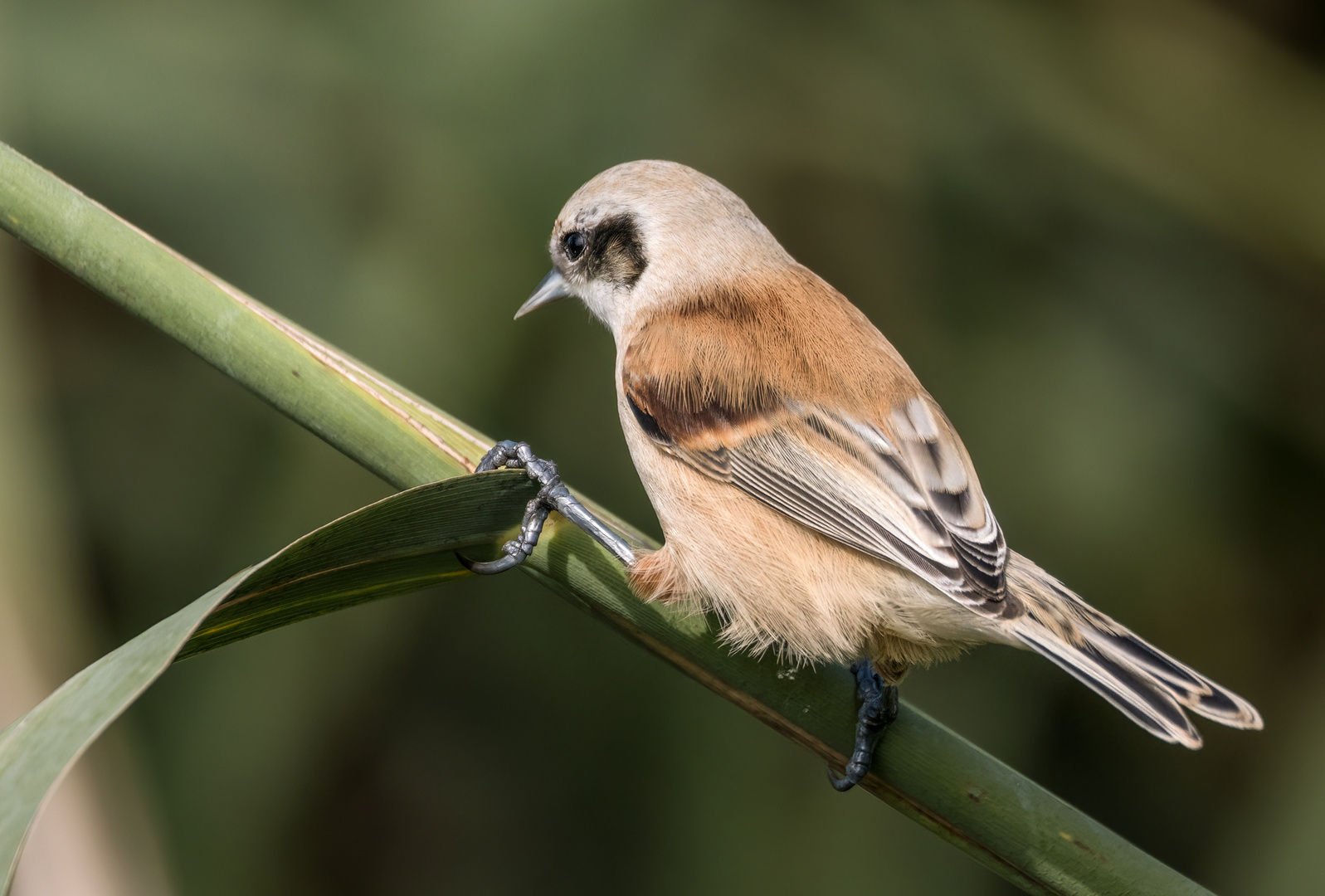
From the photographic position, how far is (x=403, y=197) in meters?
2.80

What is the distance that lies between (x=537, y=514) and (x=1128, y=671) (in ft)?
2.96

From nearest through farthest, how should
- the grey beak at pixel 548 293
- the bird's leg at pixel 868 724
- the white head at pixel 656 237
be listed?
the bird's leg at pixel 868 724, the white head at pixel 656 237, the grey beak at pixel 548 293

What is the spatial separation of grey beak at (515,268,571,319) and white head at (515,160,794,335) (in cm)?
4

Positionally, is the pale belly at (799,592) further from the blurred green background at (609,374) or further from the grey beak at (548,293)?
the blurred green background at (609,374)

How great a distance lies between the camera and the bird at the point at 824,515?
1571mm

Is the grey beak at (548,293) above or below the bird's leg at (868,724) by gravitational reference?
above

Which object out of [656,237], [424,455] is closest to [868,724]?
[424,455]

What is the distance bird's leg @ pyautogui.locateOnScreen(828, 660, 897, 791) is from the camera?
5.03 ft

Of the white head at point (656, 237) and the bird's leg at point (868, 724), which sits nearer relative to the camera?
the bird's leg at point (868, 724)

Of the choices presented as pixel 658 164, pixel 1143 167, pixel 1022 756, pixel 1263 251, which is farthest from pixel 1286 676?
pixel 658 164

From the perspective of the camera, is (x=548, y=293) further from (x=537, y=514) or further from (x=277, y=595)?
(x=277, y=595)

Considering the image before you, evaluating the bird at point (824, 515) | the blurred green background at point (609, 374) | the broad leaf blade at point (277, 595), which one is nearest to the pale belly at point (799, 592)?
the bird at point (824, 515)

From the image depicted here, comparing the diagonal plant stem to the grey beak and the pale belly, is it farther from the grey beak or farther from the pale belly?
the grey beak

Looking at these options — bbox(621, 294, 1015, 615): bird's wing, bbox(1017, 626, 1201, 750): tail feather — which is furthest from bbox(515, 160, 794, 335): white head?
bbox(1017, 626, 1201, 750): tail feather
